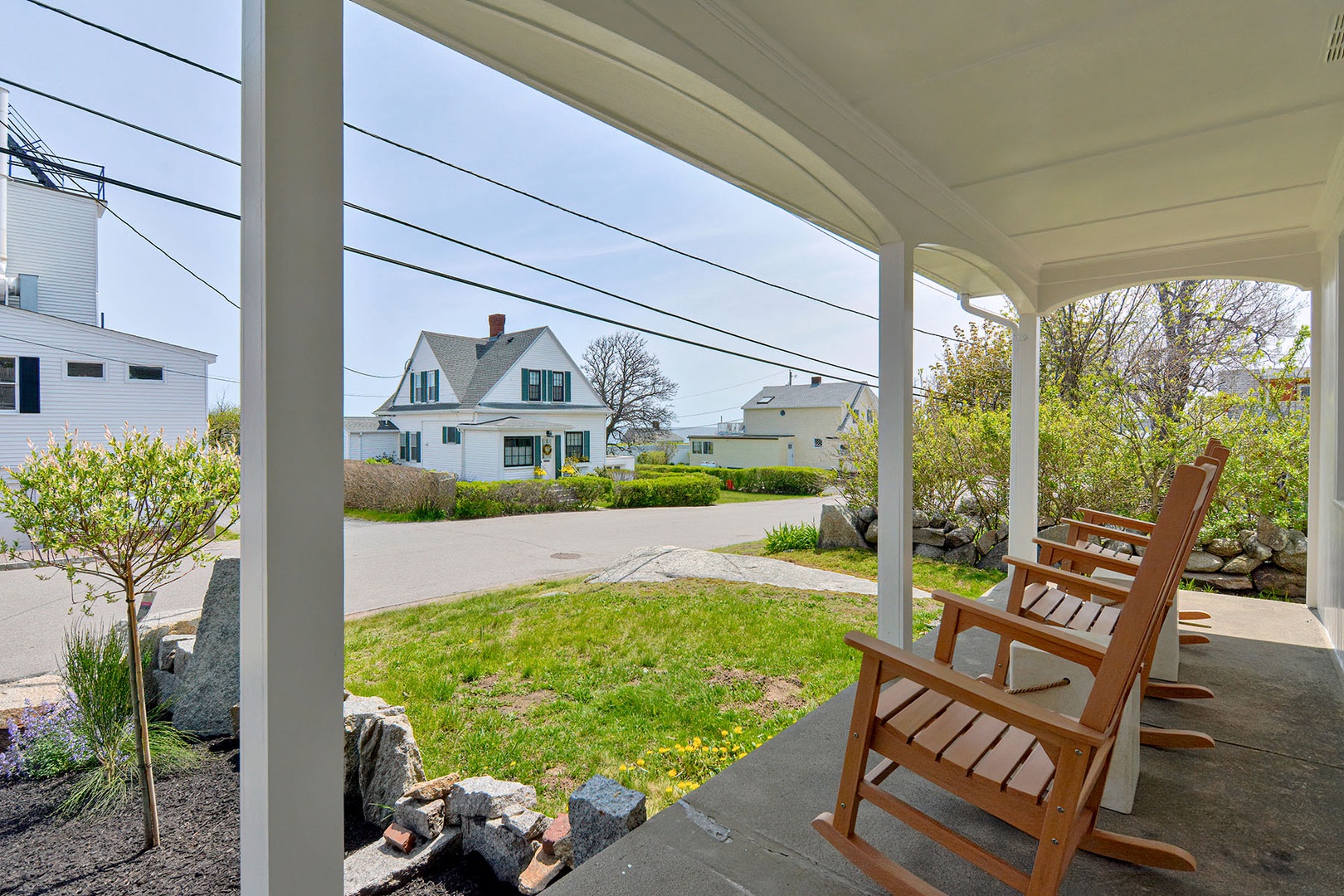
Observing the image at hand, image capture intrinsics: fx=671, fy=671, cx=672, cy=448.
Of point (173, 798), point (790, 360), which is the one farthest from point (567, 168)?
point (173, 798)

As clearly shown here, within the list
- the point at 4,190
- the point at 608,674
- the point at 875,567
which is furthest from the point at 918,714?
the point at 875,567

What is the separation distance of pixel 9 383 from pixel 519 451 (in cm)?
919

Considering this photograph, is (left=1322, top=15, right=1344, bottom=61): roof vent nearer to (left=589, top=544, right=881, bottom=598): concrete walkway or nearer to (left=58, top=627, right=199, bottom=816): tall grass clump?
(left=58, top=627, right=199, bottom=816): tall grass clump

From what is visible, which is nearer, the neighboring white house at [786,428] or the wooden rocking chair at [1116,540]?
the wooden rocking chair at [1116,540]

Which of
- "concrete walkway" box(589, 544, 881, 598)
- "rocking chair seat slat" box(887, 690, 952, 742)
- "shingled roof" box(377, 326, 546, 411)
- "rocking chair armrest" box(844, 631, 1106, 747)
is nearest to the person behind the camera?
"rocking chair armrest" box(844, 631, 1106, 747)

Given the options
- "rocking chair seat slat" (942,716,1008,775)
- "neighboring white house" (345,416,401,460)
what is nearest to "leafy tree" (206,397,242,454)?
"rocking chair seat slat" (942,716,1008,775)

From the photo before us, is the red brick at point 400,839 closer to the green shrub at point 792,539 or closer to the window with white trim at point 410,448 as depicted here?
the green shrub at point 792,539

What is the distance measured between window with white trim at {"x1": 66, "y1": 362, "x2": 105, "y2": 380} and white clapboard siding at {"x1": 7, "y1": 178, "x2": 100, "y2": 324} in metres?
0.10

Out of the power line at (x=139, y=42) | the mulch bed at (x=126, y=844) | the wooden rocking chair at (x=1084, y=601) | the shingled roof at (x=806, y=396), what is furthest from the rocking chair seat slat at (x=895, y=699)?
the shingled roof at (x=806, y=396)

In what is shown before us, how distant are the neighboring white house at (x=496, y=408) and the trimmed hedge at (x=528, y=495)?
237 mm

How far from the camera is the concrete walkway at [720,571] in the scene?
23.8 ft

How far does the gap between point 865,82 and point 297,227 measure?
1981mm

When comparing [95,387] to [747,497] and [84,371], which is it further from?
[747,497]

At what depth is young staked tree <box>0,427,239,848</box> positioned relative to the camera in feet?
5.03
